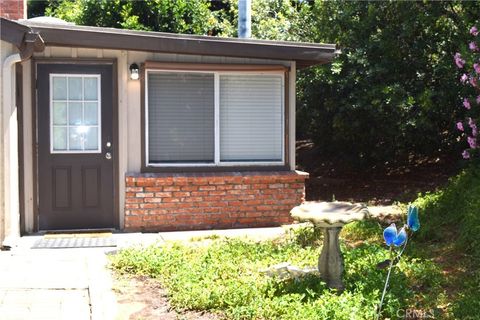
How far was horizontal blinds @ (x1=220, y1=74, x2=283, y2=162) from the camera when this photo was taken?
8.80 metres

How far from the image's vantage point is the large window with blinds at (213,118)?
8502 millimetres

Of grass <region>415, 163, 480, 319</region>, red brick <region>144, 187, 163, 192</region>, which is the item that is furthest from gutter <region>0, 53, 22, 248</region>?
grass <region>415, 163, 480, 319</region>

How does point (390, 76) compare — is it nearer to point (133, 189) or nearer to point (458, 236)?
point (458, 236)

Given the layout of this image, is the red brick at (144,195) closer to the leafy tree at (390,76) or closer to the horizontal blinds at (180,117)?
the horizontal blinds at (180,117)

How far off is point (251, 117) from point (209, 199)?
1358mm

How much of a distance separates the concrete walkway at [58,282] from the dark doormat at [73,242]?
114 mm

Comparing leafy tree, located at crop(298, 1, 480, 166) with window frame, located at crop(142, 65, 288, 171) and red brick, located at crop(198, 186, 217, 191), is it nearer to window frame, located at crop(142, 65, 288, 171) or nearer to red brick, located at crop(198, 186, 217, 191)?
window frame, located at crop(142, 65, 288, 171)

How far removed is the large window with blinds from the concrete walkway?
4.36ft

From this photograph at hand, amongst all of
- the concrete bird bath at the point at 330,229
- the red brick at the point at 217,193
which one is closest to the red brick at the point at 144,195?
the red brick at the point at 217,193

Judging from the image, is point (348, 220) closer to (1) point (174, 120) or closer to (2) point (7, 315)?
(2) point (7, 315)

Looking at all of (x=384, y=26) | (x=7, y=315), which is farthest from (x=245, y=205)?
(x=384, y=26)

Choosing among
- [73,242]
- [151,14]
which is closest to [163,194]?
[73,242]

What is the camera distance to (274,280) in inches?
213

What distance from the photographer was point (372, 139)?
12906 mm
